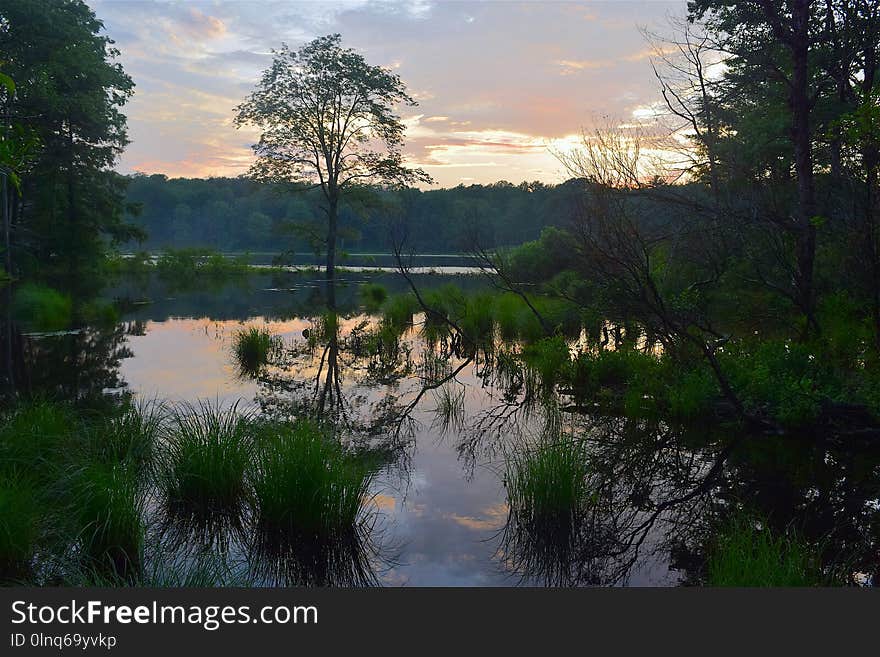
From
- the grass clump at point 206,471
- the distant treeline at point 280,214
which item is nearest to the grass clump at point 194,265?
the distant treeline at point 280,214

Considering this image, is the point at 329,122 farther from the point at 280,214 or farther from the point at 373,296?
the point at 280,214

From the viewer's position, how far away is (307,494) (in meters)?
5.40

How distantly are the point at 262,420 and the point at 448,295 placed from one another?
11.9 metres

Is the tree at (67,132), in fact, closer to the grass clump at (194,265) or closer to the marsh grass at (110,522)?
the grass clump at (194,265)

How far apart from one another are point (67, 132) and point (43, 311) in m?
18.1

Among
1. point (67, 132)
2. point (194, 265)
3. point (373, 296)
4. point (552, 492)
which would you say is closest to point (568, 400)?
point (552, 492)

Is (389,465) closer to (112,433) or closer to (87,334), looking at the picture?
(112,433)

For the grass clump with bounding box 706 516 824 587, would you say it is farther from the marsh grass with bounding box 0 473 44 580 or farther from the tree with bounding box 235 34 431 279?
the tree with bounding box 235 34 431 279

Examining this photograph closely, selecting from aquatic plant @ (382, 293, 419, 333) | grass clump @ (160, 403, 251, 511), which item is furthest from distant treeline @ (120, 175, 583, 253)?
grass clump @ (160, 403, 251, 511)

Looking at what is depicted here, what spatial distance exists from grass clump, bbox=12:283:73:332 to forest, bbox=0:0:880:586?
0.15 metres

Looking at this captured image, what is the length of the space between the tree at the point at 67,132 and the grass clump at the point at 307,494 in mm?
27116

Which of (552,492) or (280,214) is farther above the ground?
(280,214)

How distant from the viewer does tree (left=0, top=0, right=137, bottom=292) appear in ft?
89.8

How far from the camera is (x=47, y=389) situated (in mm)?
10945
